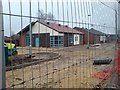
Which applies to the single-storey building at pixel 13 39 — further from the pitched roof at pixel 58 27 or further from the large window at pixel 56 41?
the large window at pixel 56 41

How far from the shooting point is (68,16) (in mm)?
3139

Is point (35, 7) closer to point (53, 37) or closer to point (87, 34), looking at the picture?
point (53, 37)

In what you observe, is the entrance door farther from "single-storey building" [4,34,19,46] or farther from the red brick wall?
"single-storey building" [4,34,19,46]

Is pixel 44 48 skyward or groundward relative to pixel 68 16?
groundward

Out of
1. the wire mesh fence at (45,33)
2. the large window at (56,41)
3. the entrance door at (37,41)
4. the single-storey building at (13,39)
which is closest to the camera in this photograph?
the single-storey building at (13,39)

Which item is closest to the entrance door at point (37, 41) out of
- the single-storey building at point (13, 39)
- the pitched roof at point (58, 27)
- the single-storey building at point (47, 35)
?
the single-storey building at point (47, 35)

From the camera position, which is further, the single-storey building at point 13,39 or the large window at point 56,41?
the large window at point 56,41

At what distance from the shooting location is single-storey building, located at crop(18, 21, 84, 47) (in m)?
2.31

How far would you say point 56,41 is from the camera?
2.88 m

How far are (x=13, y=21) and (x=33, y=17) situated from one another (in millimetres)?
366

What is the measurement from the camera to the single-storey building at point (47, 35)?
2.31 meters

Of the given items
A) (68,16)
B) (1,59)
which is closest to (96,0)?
(68,16)

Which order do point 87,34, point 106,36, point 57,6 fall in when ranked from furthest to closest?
point 106,36
point 87,34
point 57,6

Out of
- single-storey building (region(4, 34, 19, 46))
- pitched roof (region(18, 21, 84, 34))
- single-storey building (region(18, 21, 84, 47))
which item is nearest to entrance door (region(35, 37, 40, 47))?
single-storey building (region(18, 21, 84, 47))
